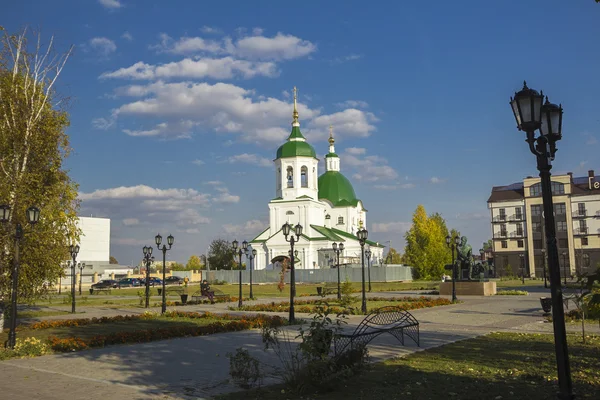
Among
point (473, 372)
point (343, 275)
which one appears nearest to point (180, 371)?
point (473, 372)

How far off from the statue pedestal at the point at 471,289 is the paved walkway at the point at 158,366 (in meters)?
15.4

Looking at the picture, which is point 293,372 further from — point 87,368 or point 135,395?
point 87,368

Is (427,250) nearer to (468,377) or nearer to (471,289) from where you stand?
(471,289)

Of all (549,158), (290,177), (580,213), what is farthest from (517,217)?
(549,158)

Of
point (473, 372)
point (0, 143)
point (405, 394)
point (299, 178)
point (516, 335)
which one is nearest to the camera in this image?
point (405, 394)

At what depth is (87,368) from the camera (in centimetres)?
1040

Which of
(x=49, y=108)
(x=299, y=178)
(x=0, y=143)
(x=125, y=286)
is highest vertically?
(x=299, y=178)

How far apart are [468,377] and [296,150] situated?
63.7 meters

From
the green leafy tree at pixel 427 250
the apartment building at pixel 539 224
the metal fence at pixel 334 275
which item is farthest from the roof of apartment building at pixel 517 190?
the metal fence at pixel 334 275

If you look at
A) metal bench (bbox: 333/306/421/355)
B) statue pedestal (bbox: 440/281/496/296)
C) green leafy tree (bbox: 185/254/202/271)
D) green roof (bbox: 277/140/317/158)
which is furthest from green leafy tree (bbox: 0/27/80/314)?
green leafy tree (bbox: 185/254/202/271)

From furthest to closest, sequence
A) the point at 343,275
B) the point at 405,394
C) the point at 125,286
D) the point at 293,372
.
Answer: the point at 125,286 < the point at 343,275 < the point at 293,372 < the point at 405,394

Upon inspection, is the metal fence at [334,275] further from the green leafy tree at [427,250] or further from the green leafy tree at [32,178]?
the green leafy tree at [32,178]

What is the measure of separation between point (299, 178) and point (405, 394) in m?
65.4

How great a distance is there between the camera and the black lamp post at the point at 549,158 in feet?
20.2
